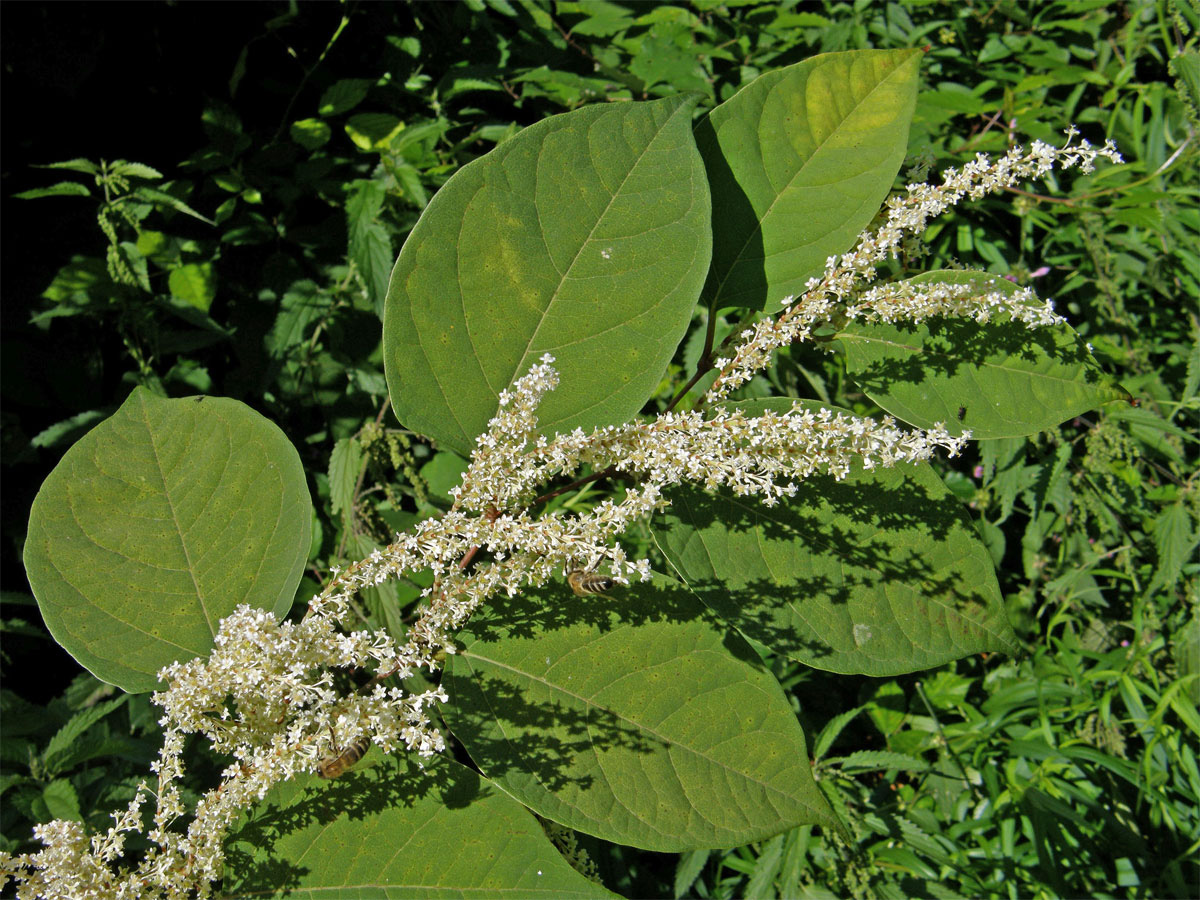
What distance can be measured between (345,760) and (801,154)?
0.81 m

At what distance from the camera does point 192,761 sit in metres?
1.55

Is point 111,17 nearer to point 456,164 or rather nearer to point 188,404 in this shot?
point 456,164

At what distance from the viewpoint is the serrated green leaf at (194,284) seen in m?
1.85

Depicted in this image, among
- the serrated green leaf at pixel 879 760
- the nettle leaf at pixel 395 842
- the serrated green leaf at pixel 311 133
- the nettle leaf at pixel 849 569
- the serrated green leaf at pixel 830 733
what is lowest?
the serrated green leaf at pixel 879 760

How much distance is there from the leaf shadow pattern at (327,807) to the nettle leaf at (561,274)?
0.34 metres

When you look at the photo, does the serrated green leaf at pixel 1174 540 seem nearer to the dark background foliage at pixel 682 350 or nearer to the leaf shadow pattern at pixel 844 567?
the dark background foliage at pixel 682 350

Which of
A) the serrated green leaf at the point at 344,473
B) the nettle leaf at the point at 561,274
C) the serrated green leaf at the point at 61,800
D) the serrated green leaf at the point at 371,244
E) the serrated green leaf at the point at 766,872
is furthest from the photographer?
the serrated green leaf at the point at 766,872

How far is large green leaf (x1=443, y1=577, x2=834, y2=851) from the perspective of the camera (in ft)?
2.47

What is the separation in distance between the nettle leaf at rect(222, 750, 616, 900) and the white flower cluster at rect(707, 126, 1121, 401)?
47 cm

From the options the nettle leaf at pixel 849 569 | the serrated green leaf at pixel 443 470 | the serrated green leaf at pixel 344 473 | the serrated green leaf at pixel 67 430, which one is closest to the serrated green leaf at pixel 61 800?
the serrated green leaf at pixel 344 473

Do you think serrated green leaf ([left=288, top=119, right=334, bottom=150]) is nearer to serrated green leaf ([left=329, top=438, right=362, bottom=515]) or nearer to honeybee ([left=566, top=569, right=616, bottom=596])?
serrated green leaf ([left=329, top=438, right=362, bottom=515])

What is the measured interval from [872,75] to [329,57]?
1.65 metres

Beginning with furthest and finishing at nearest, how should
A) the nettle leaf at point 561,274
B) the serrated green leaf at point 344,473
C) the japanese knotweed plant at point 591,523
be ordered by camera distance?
the serrated green leaf at point 344,473
the nettle leaf at point 561,274
the japanese knotweed plant at point 591,523

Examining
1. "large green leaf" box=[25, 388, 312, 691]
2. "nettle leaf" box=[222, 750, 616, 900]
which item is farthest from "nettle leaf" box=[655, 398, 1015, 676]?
"large green leaf" box=[25, 388, 312, 691]
